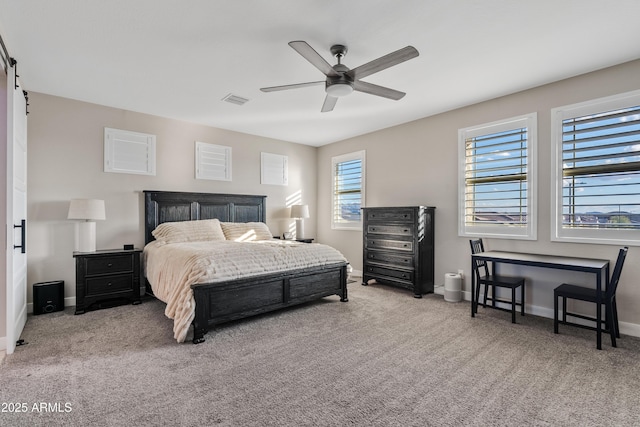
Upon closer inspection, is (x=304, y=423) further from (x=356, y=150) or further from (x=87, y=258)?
(x=356, y=150)

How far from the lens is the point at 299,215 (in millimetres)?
6016

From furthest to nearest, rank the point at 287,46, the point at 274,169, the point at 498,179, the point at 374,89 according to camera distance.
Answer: the point at 274,169, the point at 498,179, the point at 374,89, the point at 287,46

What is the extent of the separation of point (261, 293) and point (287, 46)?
8.30 feet

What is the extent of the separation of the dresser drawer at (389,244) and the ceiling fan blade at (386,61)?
2.74 m

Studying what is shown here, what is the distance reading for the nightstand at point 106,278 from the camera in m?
3.82

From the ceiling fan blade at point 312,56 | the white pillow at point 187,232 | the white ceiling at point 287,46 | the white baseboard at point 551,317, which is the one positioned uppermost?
the white ceiling at point 287,46

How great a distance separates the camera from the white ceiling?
2.37 m

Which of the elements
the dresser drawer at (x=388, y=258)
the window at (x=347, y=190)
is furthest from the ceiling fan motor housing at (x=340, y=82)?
the window at (x=347, y=190)

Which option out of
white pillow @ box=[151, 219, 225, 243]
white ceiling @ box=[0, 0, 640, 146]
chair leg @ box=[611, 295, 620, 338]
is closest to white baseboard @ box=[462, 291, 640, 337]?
chair leg @ box=[611, 295, 620, 338]

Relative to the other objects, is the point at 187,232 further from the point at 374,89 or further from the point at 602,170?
the point at 602,170

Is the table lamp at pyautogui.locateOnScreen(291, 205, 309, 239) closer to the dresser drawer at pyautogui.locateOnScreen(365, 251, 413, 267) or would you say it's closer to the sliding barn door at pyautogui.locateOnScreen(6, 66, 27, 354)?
the dresser drawer at pyautogui.locateOnScreen(365, 251, 413, 267)

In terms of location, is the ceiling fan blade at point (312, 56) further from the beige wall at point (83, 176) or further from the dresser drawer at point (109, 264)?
the dresser drawer at point (109, 264)

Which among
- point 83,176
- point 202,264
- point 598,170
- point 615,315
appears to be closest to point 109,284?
point 83,176

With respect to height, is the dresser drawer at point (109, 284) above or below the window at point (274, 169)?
below
